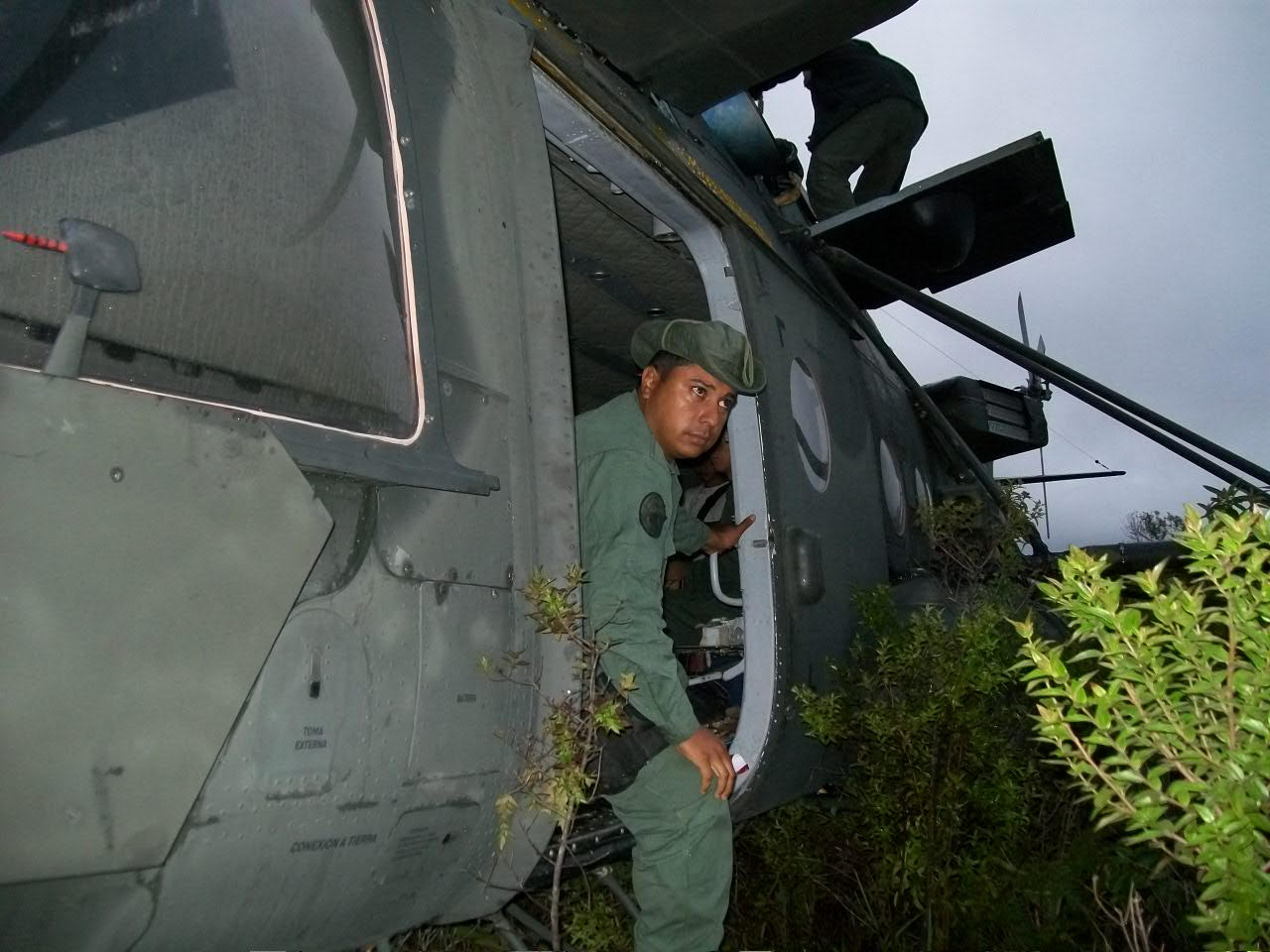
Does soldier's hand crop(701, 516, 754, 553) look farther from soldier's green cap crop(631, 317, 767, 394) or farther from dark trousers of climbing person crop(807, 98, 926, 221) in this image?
dark trousers of climbing person crop(807, 98, 926, 221)

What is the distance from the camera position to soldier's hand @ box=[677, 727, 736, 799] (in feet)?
7.20

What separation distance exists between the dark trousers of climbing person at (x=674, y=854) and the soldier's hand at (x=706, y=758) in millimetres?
49

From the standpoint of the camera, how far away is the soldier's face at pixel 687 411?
260 cm

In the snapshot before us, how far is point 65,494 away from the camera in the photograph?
1112 millimetres

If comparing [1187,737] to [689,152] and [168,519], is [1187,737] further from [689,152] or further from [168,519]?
[689,152]

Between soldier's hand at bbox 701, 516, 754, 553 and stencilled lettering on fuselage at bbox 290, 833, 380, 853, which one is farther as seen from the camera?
soldier's hand at bbox 701, 516, 754, 553

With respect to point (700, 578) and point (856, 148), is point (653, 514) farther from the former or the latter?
point (856, 148)

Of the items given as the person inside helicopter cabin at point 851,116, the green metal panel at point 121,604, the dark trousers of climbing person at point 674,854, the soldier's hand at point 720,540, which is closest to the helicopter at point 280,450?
the green metal panel at point 121,604

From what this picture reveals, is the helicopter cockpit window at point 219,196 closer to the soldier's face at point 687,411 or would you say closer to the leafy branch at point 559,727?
the leafy branch at point 559,727

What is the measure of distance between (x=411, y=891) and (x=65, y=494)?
912 mm

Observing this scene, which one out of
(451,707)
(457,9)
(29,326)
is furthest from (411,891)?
(457,9)

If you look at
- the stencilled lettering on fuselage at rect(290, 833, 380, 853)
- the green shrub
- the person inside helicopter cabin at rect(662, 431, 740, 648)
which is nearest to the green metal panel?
the stencilled lettering on fuselage at rect(290, 833, 380, 853)

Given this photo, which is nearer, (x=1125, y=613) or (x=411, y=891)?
(x=1125, y=613)

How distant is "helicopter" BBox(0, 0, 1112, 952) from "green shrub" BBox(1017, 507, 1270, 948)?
3.06ft
